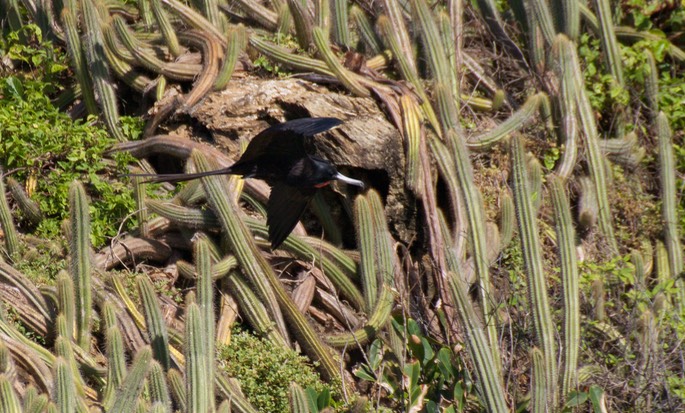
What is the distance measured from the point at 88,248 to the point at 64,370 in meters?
1.28

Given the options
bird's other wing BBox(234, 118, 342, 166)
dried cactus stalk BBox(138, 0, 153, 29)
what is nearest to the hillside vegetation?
dried cactus stalk BBox(138, 0, 153, 29)

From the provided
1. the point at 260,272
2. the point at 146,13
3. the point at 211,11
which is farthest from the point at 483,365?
the point at 146,13

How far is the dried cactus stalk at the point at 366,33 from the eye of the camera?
7.43 m

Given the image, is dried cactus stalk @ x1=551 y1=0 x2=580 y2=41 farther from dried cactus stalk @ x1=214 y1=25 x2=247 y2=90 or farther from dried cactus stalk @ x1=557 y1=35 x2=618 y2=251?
dried cactus stalk @ x1=214 y1=25 x2=247 y2=90

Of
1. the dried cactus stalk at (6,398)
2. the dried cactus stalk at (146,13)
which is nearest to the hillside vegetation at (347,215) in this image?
the dried cactus stalk at (146,13)

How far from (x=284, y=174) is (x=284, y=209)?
0.19 metres

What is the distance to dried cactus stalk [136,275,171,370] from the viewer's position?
5141 millimetres

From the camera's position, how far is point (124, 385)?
454 centimetres

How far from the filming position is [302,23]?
7215 millimetres

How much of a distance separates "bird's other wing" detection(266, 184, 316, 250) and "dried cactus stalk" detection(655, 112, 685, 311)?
3034 millimetres

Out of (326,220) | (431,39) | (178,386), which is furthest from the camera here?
(431,39)

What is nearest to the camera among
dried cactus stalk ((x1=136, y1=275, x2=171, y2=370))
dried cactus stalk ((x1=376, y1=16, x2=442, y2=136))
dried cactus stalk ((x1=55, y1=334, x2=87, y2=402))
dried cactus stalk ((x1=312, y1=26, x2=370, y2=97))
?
dried cactus stalk ((x1=55, y1=334, x2=87, y2=402))

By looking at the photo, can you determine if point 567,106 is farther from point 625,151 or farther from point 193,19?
point 193,19

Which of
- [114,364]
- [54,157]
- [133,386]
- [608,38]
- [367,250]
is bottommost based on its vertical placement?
[114,364]
